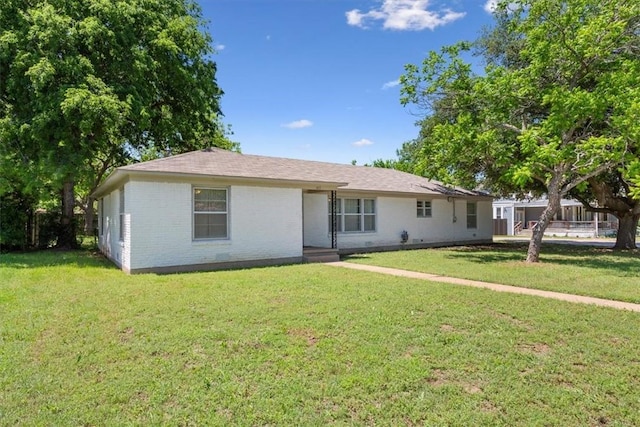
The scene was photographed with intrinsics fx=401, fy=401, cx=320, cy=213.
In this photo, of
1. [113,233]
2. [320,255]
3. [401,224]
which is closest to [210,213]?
[320,255]

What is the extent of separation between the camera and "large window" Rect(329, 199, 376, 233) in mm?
16875

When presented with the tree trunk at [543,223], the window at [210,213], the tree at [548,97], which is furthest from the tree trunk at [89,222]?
the tree trunk at [543,223]

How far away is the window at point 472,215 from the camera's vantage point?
72.4ft

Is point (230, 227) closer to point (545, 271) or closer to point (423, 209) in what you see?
point (545, 271)

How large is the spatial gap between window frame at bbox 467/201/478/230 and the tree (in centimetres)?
619

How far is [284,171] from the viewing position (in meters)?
14.4

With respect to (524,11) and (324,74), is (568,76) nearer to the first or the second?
(524,11)

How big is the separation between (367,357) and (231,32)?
14.8 metres

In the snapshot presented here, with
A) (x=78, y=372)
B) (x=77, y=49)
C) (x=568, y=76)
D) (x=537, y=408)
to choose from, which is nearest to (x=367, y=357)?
(x=537, y=408)

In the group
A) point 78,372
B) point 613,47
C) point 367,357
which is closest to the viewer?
point 78,372

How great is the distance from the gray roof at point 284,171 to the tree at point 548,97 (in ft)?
11.0

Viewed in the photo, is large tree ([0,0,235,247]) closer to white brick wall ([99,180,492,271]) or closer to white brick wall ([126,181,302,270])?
white brick wall ([99,180,492,271])

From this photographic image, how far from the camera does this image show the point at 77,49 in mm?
15414

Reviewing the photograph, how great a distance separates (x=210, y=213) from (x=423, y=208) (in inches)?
456
